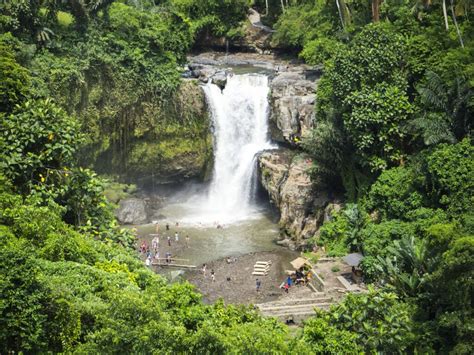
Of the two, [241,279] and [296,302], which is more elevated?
[296,302]

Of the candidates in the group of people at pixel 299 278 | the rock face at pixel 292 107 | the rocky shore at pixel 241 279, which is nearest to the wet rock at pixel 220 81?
the rock face at pixel 292 107

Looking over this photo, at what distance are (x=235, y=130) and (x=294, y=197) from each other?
9.36 meters

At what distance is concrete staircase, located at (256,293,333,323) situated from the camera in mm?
23438

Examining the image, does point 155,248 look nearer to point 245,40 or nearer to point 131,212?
point 131,212

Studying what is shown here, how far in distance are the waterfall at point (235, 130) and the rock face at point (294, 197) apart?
387cm

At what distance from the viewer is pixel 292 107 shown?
38.6 metres

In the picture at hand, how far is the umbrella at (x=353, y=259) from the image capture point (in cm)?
2688

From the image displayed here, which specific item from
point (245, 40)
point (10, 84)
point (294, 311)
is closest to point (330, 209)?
point (294, 311)

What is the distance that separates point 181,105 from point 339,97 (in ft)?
43.9

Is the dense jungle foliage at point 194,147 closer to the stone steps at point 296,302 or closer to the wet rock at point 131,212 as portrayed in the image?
the stone steps at point 296,302


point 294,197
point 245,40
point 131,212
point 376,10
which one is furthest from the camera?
point 245,40

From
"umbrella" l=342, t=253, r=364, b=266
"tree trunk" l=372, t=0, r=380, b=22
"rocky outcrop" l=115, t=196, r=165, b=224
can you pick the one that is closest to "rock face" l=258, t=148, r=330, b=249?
"umbrella" l=342, t=253, r=364, b=266

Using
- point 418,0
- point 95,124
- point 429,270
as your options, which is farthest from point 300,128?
point 429,270

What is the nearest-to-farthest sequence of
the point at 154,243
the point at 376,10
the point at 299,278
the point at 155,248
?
the point at 299,278 → the point at 155,248 → the point at 154,243 → the point at 376,10
